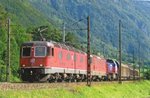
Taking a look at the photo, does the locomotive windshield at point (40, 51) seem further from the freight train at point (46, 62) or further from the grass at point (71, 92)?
the grass at point (71, 92)

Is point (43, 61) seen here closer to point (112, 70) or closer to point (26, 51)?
point (26, 51)

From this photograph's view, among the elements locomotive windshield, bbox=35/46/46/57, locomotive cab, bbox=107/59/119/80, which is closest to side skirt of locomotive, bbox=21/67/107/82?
locomotive windshield, bbox=35/46/46/57

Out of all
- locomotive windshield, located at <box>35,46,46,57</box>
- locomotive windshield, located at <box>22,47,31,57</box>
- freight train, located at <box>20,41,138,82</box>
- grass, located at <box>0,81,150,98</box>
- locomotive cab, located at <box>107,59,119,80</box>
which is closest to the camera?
grass, located at <box>0,81,150,98</box>

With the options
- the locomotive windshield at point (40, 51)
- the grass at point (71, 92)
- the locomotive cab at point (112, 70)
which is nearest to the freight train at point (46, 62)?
the locomotive windshield at point (40, 51)

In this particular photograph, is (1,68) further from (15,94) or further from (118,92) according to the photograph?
(15,94)

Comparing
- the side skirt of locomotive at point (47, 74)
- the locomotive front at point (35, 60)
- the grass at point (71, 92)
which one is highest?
the locomotive front at point (35, 60)

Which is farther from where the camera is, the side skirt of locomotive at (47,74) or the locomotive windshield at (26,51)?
the locomotive windshield at (26,51)

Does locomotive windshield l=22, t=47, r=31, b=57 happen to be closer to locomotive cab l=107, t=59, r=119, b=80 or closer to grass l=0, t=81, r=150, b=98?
grass l=0, t=81, r=150, b=98

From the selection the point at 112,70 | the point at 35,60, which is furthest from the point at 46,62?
the point at 112,70

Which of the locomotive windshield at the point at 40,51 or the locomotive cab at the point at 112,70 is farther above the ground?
the locomotive windshield at the point at 40,51

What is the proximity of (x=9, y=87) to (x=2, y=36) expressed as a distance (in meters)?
63.8

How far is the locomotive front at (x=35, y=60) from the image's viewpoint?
41438 millimetres

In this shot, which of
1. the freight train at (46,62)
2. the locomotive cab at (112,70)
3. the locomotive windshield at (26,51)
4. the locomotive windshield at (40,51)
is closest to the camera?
the freight train at (46,62)

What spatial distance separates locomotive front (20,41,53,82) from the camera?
4144 centimetres
